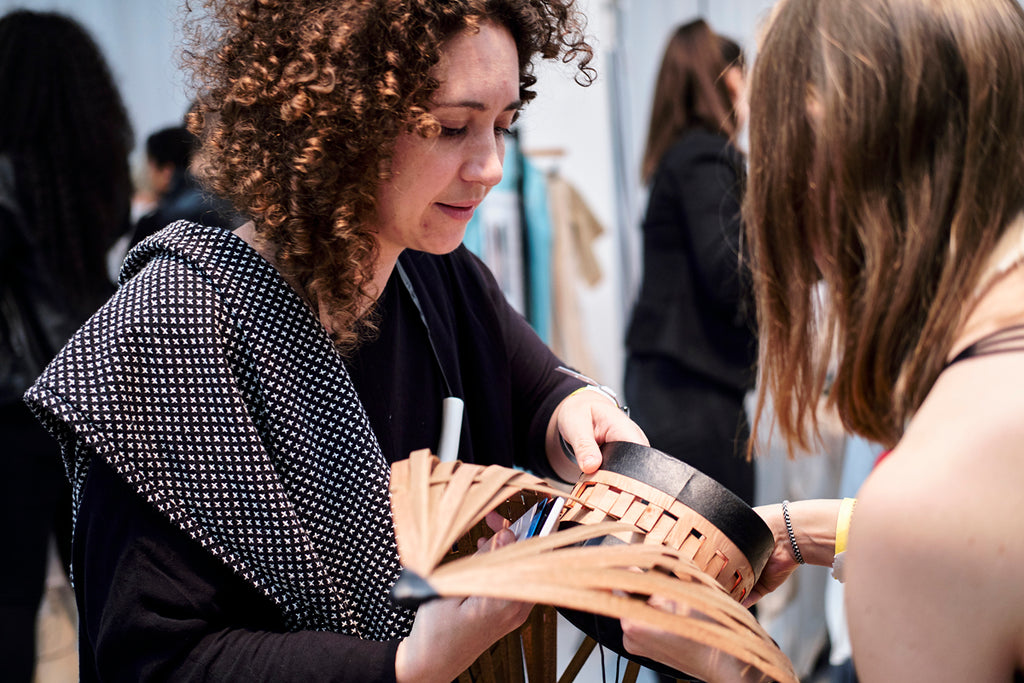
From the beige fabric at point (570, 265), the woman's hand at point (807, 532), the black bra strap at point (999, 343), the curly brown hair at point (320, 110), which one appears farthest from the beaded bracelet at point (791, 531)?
the beige fabric at point (570, 265)

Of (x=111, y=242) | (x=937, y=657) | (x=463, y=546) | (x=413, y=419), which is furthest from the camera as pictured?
(x=111, y=242)

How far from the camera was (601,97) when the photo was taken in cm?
384

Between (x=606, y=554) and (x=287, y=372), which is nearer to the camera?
(x=606, y=554)

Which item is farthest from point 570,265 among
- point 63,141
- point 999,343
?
point 999,343

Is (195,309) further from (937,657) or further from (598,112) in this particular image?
(598,112)

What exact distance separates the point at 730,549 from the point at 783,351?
195 mm

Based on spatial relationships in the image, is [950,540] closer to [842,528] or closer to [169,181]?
[842,528]

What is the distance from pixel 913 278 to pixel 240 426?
2.07 feet

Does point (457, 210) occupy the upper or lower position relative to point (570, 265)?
upper

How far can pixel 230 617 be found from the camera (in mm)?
896

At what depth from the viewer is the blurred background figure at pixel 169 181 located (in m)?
2.10

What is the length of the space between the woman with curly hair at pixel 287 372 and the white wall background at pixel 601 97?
1095 mm

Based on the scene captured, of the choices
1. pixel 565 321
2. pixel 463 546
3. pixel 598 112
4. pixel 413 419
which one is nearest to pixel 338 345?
pixel 413 419

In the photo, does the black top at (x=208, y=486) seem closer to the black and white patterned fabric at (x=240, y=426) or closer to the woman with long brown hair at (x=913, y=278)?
the black and white patterned fabric at (x=240, y=426)
